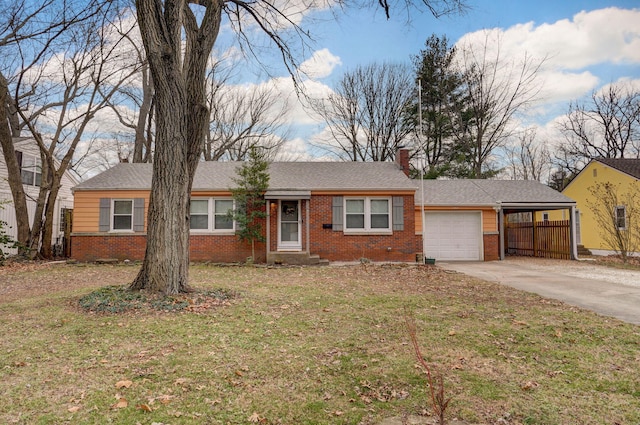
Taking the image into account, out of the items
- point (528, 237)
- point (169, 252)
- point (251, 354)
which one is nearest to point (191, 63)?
point (169, 252)

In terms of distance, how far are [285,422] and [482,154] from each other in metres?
27.0

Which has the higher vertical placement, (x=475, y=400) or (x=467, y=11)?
(x=467, y=11)

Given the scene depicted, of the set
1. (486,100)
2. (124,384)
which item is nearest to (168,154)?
(124,384)

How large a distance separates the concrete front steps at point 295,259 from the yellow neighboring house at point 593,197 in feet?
46.7

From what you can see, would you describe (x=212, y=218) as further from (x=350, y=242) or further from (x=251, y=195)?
(x=350, y=242)

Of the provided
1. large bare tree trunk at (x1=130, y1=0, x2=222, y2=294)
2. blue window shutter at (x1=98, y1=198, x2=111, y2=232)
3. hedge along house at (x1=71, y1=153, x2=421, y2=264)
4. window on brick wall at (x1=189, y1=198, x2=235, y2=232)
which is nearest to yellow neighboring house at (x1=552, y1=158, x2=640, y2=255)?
hedge along house at (x1=71, y1=153, x2=421, y2=264)

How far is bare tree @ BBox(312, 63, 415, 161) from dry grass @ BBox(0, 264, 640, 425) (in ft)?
68.8

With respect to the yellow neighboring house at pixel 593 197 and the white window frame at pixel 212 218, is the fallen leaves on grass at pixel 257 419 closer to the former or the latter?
the white window frame at pixel 212 218

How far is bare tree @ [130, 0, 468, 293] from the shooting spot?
6.80 m

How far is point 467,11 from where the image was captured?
282 inches

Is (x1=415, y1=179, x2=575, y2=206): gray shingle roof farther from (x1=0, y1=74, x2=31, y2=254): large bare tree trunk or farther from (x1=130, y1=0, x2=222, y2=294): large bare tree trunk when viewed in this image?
(x1=0, y1=74, x2=31, y2=254): large bare tree trunk

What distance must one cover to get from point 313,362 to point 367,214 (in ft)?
35.7

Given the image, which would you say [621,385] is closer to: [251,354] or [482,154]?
[251,354]

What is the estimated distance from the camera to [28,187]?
17.8 m
